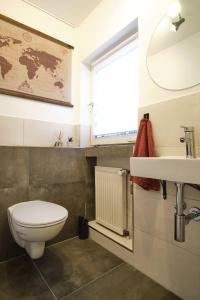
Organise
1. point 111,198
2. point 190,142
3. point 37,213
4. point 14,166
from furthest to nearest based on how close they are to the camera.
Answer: point 111,198, point 14,166, point 37,213, point 190,142

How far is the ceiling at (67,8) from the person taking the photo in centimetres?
175

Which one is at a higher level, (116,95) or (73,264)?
(116,95)

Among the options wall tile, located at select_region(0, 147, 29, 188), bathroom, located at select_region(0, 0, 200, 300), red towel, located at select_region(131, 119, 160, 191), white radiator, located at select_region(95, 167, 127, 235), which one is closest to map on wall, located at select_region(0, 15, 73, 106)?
bathroom, located at select_region(0, 0, 200, 300)

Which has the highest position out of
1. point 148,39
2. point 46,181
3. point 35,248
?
point 148,39

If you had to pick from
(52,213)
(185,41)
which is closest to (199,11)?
(185,41)

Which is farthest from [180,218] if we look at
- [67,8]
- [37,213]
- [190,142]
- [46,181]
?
[67,8]

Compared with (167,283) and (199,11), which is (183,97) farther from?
(167,283)

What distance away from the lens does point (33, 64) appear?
5.75ft

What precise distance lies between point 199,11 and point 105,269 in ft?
5.86

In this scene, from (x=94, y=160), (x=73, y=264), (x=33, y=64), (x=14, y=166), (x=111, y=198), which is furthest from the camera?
(x=94, y=160)

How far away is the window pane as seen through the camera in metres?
1.63

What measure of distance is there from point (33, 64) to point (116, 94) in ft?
2.76

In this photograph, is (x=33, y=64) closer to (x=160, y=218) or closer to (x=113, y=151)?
(x=113, y=151)

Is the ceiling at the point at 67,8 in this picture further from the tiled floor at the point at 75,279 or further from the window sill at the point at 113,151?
the tiled floor at the point at 75,279
